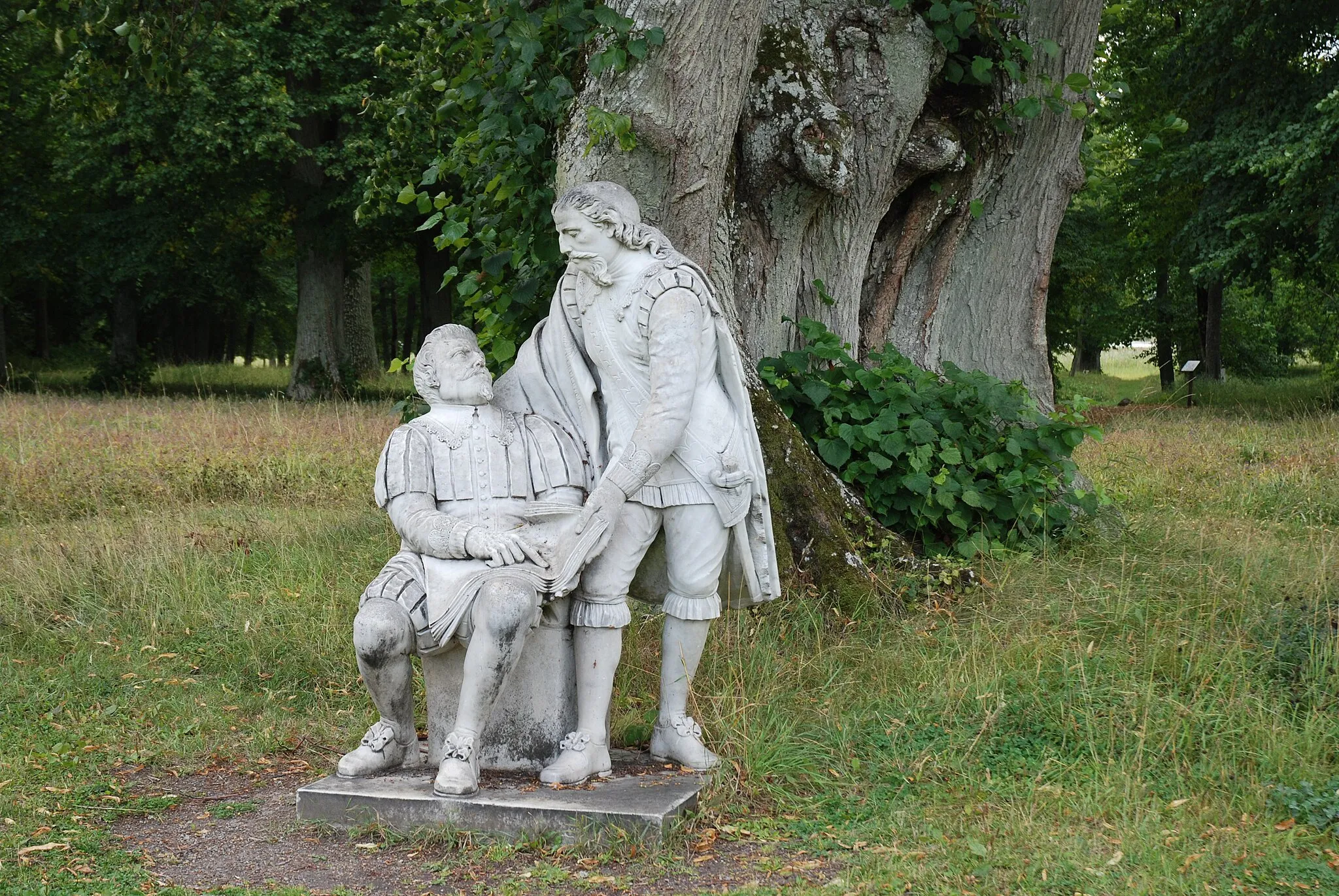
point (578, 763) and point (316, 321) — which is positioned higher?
point (316, 321)

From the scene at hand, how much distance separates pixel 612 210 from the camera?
4.33 m

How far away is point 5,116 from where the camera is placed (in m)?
21.1

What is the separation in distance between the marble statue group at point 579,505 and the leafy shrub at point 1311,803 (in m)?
1.75

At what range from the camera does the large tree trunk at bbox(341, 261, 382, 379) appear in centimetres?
2438

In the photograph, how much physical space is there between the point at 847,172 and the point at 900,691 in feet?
9.28

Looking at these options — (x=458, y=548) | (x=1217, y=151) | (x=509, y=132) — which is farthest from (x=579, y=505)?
(x=1217, y=151)

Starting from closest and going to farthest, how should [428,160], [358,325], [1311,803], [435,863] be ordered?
[435,863] → [1311,803] → [428,160] → [358,325]

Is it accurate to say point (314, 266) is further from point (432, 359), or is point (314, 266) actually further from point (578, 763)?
point (578, 763)

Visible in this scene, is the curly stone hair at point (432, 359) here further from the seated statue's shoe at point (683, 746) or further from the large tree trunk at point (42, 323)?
the large tree trunk at point (42, 323)

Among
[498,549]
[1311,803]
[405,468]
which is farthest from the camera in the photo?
[405,468]

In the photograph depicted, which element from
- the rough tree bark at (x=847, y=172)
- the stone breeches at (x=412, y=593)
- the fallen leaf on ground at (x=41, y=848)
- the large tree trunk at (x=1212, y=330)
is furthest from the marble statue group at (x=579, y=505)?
the large tree trunk at (x=1212, y=330)

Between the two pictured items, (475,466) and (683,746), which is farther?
(683,746)

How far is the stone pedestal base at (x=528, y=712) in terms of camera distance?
171 inches

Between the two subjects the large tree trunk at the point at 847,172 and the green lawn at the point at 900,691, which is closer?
the green lawn at the point at 900,691
